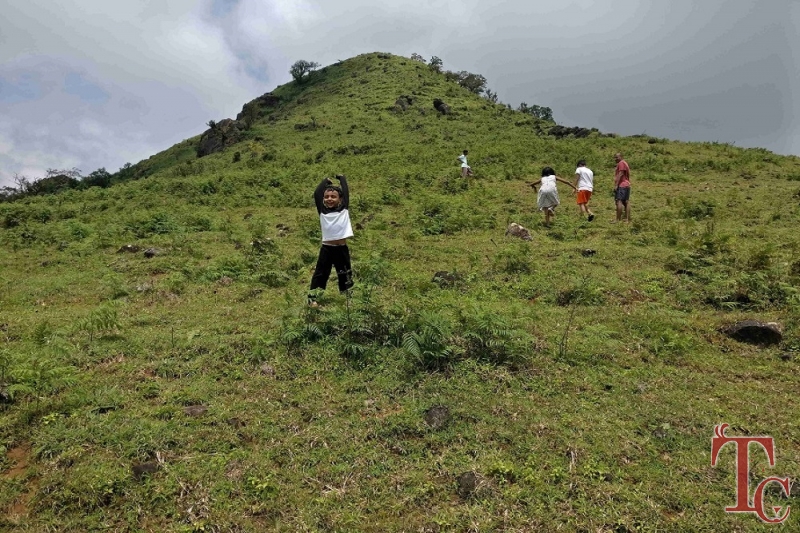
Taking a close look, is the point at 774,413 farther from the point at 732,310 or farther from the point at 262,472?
the point at 262,472

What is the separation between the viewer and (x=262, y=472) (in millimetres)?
4152

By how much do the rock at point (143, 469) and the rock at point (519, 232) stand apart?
10.5 meters

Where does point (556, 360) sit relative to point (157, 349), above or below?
below

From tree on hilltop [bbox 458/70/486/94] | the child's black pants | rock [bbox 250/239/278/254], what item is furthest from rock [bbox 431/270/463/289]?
tree on hilltop [bbox 458/70/486/94]

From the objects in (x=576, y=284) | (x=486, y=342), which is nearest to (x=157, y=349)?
(x=486, y=342)

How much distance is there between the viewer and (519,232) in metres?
13.1

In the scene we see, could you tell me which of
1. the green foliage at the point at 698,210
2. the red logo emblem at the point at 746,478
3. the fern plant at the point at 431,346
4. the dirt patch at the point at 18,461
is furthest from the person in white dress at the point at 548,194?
the dirt patch at the point at 18,461

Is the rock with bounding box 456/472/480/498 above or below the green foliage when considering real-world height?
below

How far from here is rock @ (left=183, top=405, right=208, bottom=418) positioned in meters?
4.94

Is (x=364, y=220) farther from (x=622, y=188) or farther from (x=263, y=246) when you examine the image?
(x=622, y=188)

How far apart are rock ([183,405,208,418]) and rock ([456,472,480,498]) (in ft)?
8.86

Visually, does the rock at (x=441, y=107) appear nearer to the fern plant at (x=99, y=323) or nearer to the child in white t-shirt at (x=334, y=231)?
the child in white t-shirt at (x=334, y=231)

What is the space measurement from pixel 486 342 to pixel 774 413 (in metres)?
3.07

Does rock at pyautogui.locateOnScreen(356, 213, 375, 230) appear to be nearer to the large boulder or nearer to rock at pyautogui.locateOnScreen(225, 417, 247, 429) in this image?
rock at pyautogui.locateOnScreen(225, 417, 247, 429)
